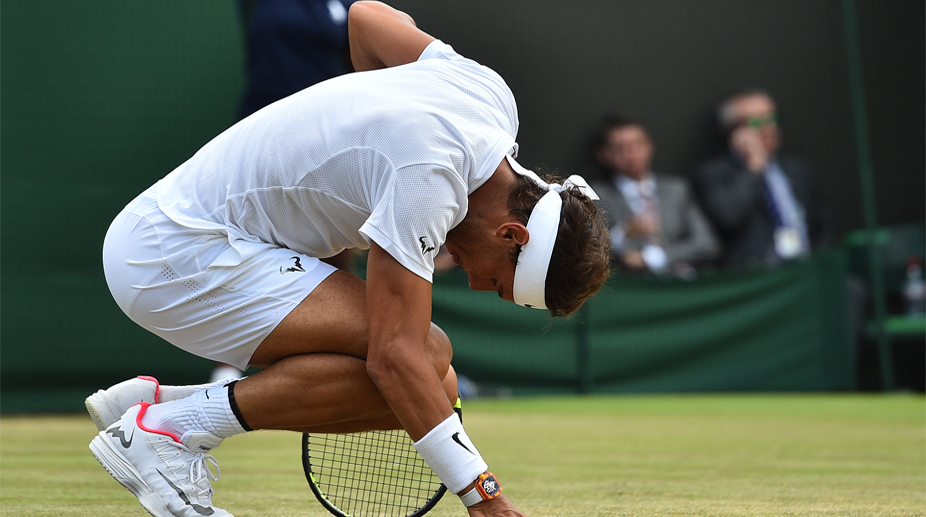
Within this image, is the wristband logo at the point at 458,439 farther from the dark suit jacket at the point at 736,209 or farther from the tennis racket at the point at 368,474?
the dark suit jacket at the point at 736,209

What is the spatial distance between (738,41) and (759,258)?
2.47 m

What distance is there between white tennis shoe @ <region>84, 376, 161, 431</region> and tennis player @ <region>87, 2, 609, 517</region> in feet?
0.37

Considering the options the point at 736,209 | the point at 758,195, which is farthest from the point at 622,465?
the point at 758,195

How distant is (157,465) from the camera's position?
2.16m

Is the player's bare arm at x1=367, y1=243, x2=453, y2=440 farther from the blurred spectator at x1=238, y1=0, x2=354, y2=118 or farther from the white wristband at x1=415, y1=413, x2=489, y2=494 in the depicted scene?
the blurred spectator at x1=238, y1=0, x2=354, y2=118

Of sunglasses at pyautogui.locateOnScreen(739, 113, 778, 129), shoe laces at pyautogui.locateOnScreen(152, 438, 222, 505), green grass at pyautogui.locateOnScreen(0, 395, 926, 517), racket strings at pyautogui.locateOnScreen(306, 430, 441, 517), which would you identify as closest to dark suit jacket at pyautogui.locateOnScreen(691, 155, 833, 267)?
sunglasses at pyautogui.locateOnScreen(739, 113, 778, 129)

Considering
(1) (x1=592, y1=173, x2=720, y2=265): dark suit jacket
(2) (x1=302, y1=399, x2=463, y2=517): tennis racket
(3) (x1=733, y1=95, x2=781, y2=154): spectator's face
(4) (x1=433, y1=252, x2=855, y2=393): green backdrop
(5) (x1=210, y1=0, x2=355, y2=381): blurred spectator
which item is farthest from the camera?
(3) (x1=733, y1=95, x2=781, y2=154): spectator's face

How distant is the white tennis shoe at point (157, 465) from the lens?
2156mm

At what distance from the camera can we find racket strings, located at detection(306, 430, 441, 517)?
2.59 metres

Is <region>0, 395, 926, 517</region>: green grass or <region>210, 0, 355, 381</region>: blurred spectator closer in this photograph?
<region>0, 395, 926, 517</region>: green grass

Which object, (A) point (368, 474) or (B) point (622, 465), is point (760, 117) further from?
(A) point (368, 474)

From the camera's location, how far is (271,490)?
9.71 ft

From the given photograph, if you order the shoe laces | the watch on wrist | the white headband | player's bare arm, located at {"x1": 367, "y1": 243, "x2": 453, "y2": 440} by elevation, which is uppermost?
the white headband

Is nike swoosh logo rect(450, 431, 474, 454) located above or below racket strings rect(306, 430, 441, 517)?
above
